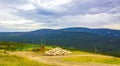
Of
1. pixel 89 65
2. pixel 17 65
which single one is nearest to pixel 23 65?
pixel 17 65

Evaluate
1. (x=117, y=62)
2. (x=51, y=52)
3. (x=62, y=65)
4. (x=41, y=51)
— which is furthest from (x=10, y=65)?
(x=41, y=51)

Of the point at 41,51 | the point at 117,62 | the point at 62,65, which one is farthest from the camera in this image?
the point at 41,51

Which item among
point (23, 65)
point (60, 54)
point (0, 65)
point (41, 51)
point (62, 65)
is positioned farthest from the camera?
point (41, 51)

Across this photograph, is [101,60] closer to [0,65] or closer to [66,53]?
[66,53]

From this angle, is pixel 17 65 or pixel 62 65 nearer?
pixel 17 65

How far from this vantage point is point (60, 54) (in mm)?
89688

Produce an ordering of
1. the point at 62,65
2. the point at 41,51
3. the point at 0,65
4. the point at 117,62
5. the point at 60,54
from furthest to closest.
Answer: the point at 41,51 < the point at 60,54 < the point at 117,62 < the point at 62,65 < the point at 0,65

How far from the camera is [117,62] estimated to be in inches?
2598

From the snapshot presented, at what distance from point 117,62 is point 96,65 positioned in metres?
7.79

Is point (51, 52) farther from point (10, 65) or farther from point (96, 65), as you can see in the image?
point (10, 65)

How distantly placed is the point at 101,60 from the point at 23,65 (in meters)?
26.9

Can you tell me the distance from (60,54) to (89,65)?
96.2 ft

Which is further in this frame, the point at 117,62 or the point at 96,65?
the point at 117,62

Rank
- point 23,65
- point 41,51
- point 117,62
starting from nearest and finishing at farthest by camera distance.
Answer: point 23,65, point 117,62, point 41,51
